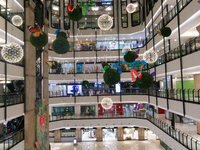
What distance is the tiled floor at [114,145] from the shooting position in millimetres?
17141

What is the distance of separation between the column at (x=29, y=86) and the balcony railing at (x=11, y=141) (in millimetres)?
521

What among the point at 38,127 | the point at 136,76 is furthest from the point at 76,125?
the point at 136,76

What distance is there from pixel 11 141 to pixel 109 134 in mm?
13962

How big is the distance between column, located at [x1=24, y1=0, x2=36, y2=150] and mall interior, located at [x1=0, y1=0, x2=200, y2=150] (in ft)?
0.19

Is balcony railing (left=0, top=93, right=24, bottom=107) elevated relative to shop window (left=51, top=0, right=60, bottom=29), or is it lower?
lower

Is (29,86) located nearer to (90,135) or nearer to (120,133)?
(90,135)

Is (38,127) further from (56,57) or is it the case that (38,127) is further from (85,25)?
(85,25)

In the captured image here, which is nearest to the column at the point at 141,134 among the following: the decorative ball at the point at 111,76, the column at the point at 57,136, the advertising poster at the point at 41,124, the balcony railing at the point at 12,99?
the column at the point at 57,136

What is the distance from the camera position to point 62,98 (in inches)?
714

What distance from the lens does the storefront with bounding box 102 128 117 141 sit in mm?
20203

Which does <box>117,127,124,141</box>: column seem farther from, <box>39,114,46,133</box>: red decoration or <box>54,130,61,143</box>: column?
<box>39,114,46,133</box>: red decoration

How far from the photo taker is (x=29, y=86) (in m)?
10.6

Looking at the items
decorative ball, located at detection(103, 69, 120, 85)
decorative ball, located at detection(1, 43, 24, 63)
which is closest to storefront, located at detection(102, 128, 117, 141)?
decorative ball, located at detection(103, 69, 120, 85)

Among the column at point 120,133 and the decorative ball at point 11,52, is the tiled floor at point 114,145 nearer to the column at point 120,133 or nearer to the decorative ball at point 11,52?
the column at point 120,133
